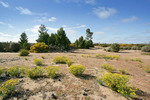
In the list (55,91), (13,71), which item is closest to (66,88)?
(55,91)

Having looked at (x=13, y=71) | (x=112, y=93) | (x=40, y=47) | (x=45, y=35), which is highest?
(x=45, y=35)

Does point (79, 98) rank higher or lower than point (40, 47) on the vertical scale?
lower

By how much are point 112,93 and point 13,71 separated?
16.5ft

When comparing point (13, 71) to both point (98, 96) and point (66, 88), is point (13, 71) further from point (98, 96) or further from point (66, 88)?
point (98, 96)

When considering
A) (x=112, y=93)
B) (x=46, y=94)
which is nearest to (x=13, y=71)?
(x=46, y=94)

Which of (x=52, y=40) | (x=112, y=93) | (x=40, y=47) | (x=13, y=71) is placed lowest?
(x=112, y=93)

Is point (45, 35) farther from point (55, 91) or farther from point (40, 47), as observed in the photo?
point (55, 91)

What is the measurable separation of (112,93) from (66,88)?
1848mm

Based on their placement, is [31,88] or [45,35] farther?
[45,35]

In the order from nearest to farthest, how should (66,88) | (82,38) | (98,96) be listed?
(98,96) → (66,88) → (82,38)

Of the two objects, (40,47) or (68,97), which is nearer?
(68,97)

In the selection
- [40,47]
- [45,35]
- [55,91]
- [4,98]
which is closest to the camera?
[4,98]

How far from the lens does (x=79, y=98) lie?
95.9 inches

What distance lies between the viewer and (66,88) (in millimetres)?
2977
